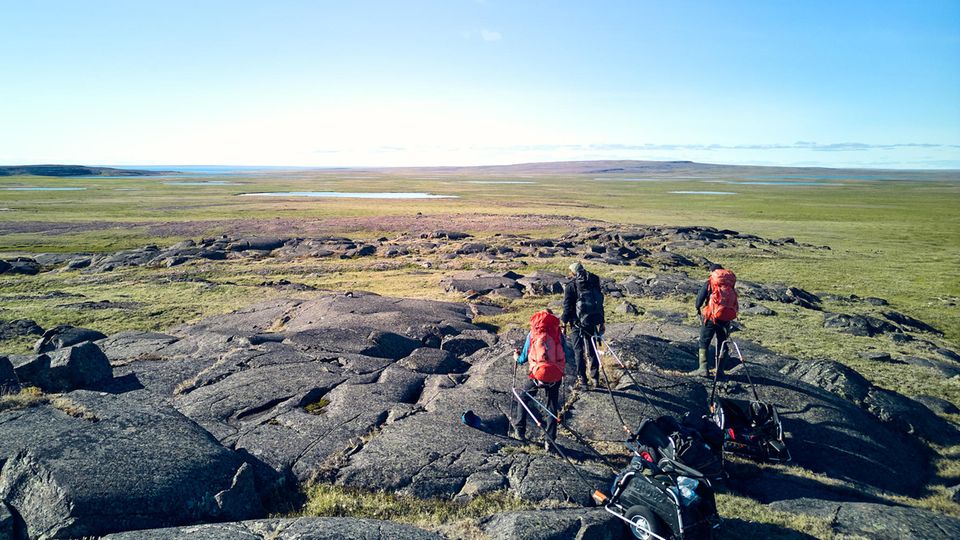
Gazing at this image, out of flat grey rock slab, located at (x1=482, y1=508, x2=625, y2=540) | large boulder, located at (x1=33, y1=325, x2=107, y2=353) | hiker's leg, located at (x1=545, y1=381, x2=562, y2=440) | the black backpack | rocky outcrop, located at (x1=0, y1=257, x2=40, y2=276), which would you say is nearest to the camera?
flat grey rock slab, located at (x1=482, y1=508, x2=625, y2=540)

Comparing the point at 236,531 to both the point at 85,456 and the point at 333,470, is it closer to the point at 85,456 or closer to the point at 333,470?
the point at 333,470

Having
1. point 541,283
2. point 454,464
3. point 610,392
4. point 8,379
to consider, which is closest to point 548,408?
point 610,392

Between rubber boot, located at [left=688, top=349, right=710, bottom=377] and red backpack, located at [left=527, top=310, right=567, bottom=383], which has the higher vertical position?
red backpack, located at [left=527, top=310, right=567, bottom=383]

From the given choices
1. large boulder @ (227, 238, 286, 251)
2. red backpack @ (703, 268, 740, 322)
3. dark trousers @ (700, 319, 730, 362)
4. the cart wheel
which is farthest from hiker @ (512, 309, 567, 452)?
large boulder @ (227, 238, 286, 251)

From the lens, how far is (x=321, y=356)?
14.3m

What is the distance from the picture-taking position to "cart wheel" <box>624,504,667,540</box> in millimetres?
6867

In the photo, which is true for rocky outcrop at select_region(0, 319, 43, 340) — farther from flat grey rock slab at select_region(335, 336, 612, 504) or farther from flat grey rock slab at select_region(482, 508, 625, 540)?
flat grey rock slab at select_region(482, 508, 625, 540)

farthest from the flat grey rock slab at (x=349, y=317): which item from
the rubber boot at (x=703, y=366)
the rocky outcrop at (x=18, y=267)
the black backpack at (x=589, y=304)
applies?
the rocky outcrop at (x=18, y=267)

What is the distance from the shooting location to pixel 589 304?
12.0 m

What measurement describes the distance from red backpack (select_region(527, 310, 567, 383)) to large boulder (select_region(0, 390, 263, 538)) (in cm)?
506

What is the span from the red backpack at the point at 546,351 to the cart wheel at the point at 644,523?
283 centimetres

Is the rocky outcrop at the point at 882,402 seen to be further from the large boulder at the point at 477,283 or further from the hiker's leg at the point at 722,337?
the large boulder at the point at 477,283

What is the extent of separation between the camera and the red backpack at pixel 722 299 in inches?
493

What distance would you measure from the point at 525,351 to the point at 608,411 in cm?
260
